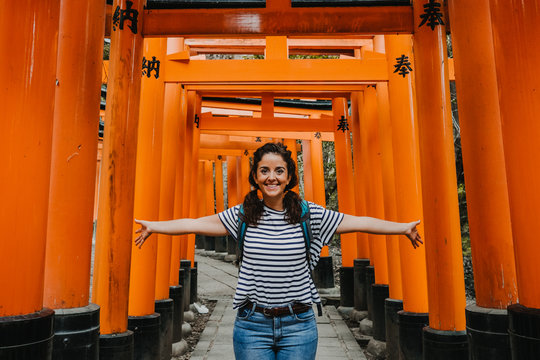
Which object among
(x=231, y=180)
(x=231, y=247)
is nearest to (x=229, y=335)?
(x=231, y=247)

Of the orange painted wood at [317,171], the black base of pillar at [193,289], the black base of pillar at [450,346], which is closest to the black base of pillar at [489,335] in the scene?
the black base of pillar at [450,346]

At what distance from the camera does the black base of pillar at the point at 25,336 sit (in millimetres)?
2031

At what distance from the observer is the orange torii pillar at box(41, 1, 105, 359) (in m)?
3.07

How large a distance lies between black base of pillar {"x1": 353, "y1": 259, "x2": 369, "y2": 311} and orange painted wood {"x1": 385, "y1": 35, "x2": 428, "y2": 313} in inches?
144

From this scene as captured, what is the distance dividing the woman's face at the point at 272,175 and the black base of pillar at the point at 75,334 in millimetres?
1784

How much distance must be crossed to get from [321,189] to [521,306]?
9.18m

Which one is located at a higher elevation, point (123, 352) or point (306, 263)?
point (306, 263)

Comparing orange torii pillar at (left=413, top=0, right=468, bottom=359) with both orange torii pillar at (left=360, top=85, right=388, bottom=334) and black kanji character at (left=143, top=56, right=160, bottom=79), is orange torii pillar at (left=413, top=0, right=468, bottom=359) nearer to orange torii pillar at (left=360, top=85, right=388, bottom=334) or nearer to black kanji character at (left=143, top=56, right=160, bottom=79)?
orange torii pillar at (left=360, top=85, right=388, bottom=334)

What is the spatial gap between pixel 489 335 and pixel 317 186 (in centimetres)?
829

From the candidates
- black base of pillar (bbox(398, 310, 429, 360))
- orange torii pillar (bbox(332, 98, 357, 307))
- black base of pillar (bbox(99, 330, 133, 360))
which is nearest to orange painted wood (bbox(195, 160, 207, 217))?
orange torii pillar (bbox(332, 98, 357, 307))

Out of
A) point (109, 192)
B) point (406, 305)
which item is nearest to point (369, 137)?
point (406, 305)

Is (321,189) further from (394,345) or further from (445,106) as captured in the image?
(445,106)

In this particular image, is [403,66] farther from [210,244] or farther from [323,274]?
[210,244]

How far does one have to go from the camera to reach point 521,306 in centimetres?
207
